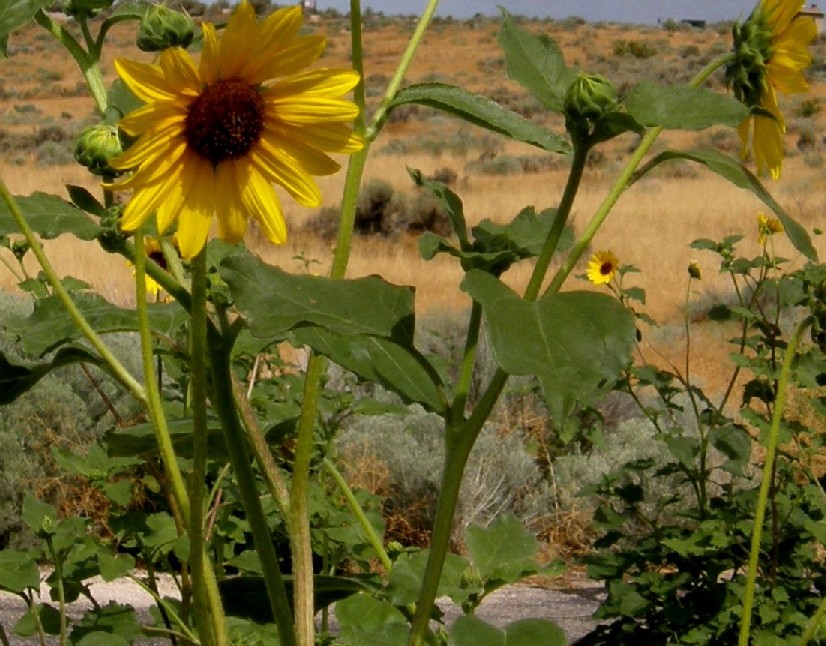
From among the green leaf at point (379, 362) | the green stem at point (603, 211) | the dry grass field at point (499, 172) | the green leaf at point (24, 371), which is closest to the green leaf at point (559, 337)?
the green stem at point (603, 211)

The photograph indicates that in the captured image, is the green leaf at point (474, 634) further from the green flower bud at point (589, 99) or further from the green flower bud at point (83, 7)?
the green flower bud at point (83, 7)

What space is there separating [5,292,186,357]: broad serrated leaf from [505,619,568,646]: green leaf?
0.41 m

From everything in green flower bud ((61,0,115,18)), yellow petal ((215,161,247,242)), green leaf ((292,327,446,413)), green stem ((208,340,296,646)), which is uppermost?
green flower bud ((61,0,115,18))

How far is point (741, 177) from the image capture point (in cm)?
77

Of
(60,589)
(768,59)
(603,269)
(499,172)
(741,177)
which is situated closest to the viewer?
(741,177)

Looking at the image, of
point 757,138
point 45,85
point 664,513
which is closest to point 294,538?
point 757,138

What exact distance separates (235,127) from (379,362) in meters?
0.21

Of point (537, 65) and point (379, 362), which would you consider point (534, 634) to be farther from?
point (537, 65)

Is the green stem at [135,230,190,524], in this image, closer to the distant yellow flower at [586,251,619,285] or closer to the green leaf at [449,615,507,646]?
the green leaf at [449,615,507,646]

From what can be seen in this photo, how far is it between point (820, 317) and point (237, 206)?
565mm

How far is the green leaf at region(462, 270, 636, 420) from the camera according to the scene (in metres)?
0.63

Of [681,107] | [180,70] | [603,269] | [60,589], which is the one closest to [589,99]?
[681,107]

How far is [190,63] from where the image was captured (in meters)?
0.83

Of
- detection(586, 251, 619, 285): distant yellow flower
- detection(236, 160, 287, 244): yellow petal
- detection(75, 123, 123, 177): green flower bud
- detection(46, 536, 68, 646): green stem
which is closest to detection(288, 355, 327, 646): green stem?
detection(236, 160, 287, 244): yellow petal
